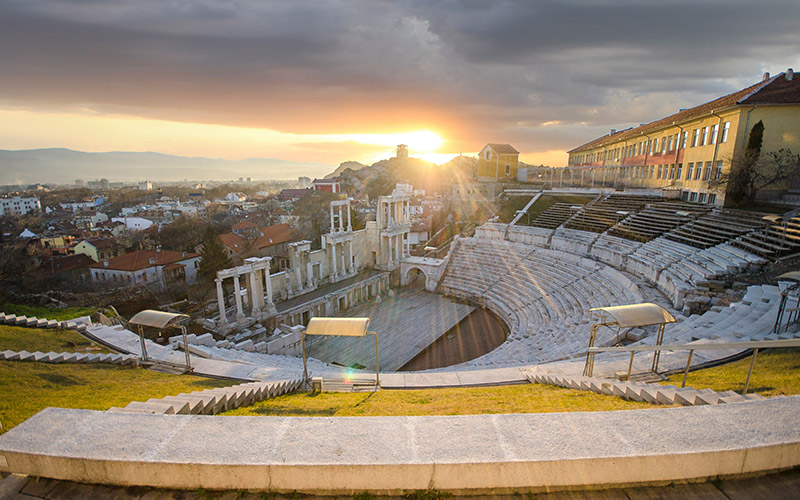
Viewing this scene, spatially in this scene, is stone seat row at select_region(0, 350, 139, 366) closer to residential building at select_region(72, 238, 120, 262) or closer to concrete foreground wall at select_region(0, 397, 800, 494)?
concrete foreground wall at select_region(0, 397, 800, 494)

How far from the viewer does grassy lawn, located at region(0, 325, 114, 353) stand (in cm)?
1184

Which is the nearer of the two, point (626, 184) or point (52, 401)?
point (52, 401)

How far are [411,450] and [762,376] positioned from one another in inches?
278

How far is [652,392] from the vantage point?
19.7ft

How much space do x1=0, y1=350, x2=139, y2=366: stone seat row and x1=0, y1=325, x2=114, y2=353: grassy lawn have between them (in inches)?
36.6

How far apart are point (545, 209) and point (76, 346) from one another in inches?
1418

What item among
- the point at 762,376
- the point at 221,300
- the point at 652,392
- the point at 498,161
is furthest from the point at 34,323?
the point at 498,161

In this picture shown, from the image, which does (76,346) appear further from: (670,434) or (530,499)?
(670,434)

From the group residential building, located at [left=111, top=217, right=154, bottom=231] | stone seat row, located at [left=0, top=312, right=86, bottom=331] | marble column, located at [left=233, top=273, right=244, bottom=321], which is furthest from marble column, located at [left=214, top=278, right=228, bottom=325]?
residential building, located at [left=111, top=217, right=154, bottom=231]

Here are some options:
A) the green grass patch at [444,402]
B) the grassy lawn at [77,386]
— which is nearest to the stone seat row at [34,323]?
the grassy lawn at [77,386]

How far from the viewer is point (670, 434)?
333 centimetres

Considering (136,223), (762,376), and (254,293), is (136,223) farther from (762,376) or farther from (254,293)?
(762,376)

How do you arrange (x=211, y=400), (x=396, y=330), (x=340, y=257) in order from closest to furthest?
1. (x=211, y=400)
2. (x=396, y=330)
3. (x=340, y=257)

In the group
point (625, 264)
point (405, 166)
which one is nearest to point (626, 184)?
point (625, 264)
